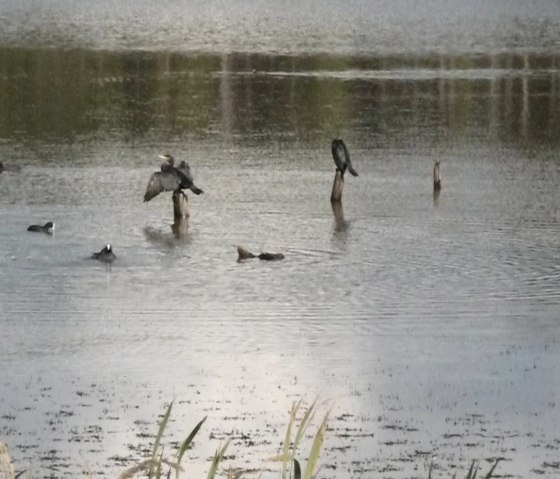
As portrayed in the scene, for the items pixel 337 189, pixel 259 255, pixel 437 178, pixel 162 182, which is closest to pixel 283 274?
pixel 259 255

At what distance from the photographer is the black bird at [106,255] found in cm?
2467

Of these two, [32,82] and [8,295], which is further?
[32,82]

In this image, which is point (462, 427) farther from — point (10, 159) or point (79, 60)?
point (79, 60)

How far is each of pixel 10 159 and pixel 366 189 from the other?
8486 millimetres

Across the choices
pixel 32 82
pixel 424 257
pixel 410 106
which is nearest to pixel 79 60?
pixel 32 82

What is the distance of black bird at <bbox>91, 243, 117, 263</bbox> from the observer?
24.7m

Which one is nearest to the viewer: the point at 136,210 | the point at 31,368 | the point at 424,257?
the point at 31,368

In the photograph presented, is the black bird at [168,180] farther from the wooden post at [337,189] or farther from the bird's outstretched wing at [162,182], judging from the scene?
the wooden post at [337,189]

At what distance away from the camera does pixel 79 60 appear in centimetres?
6425

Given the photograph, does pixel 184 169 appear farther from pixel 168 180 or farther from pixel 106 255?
pixel 106 255

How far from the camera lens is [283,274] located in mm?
23969

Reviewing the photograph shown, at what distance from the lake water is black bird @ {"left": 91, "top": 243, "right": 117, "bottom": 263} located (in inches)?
10.0

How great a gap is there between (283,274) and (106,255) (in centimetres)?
275

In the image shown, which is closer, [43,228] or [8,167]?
[43,228]
